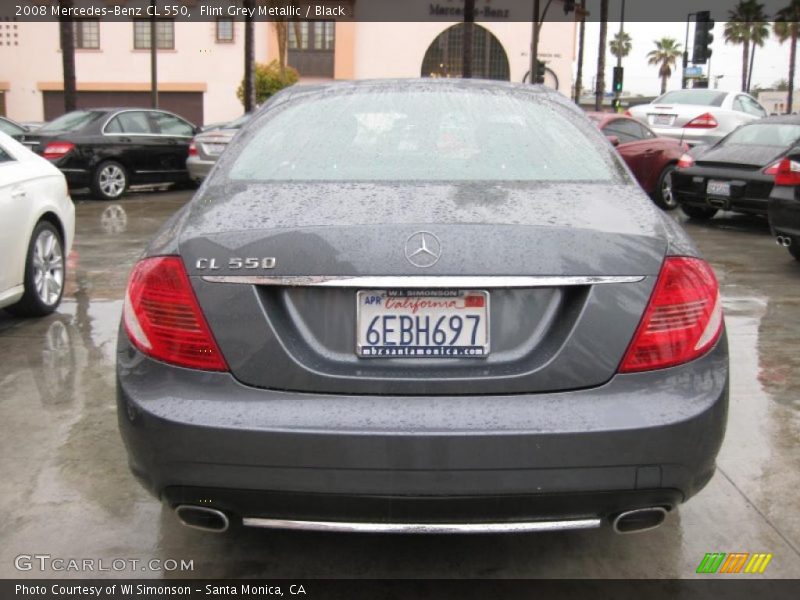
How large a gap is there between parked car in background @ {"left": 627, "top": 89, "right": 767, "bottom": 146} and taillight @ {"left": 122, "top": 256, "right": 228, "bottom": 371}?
13.5m

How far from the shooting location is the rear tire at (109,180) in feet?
46.6

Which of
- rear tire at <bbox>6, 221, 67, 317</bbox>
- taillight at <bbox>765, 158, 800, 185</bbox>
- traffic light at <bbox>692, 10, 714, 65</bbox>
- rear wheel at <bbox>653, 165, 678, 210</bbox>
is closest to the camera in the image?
rear tire at <bbox>6, 221, 67, 317</bbox>

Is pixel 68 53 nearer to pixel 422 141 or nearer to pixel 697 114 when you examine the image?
pixel 697 114

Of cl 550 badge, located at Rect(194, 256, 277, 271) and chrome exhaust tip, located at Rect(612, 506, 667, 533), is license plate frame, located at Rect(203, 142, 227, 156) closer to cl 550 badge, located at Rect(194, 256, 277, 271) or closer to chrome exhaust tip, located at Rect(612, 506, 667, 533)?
cl 550 badge, located at Rect(194, 256, 277, 271)

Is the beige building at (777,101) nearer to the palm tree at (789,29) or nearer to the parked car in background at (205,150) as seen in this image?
the palm tree at (789,29)

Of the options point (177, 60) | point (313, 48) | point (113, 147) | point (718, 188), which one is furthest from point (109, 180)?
point (313, 48)

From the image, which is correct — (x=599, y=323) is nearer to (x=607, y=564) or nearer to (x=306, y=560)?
(x=607, y=564)

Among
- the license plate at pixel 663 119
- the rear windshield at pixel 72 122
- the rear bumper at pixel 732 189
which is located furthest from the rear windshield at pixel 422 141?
the license plate at pixel 663 119

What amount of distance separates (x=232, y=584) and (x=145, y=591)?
262 millimetres

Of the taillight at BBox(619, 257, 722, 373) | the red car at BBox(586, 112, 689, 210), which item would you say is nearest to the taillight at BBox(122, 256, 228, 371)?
the taillight at BBox(619, 257, 722, 373)

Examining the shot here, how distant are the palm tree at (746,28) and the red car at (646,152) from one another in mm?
54907

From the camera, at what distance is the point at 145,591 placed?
2.73 meters

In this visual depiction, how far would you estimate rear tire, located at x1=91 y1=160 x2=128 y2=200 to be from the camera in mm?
14219

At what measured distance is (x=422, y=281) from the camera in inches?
89.1
